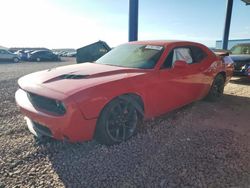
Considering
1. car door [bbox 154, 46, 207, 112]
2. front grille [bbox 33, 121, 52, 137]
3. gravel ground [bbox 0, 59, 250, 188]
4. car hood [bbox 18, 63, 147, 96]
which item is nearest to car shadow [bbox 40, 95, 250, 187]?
gravel ground [bbox 0, 59, 250, 188]

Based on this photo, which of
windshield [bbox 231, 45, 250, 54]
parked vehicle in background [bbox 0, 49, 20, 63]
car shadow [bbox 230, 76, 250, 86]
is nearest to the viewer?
car shadow [bbox 230, 76, 250, 86]

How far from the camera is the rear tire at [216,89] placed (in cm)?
514

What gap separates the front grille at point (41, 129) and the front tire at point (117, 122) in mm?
596

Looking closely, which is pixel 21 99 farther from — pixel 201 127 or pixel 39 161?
pixel 201 127

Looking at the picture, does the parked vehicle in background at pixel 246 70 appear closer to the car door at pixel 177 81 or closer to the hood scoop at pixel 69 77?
the car door at pixel 177 81

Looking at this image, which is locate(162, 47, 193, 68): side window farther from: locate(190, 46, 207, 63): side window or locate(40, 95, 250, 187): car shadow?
locate(40, 95, 250, 187): car shadow

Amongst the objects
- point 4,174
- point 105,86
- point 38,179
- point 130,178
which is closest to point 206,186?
point 130,178

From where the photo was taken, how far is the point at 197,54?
14.9 ft

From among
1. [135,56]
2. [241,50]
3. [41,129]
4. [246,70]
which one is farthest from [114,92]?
[241,50]

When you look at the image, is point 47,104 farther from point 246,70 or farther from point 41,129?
point 246,70

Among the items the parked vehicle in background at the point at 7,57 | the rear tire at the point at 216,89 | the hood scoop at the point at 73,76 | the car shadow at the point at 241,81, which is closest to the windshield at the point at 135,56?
the hood scoop at the point at 73,76

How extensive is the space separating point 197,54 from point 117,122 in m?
2.55

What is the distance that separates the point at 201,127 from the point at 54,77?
8.31 feet

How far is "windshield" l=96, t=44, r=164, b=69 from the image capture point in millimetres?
3545
